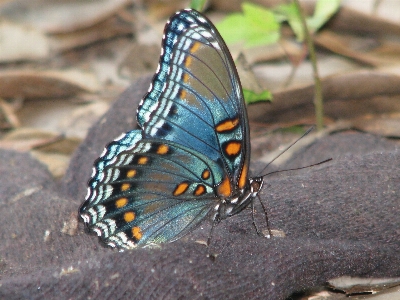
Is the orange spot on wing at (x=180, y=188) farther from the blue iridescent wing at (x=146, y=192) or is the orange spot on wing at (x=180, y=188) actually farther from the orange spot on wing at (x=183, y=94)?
the orange spot on wing at (x=183, y=94)

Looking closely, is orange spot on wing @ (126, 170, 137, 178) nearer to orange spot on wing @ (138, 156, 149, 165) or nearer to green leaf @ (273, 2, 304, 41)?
→ orange spot on wing @ (138, 156, 149, 165)

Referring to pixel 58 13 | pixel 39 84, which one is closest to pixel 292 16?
pixel 39 84

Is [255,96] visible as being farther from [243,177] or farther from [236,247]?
[236,247]

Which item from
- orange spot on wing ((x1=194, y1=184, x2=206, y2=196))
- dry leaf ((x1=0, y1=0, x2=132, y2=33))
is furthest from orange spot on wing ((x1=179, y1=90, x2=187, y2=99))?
dry leaf ((x1=0, y1=0, x2=132, y2=33))

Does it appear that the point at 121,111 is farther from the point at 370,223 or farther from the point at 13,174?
the point at 370,223

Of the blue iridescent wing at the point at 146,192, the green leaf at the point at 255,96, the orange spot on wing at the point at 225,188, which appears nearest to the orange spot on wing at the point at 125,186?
the blue iridescent wing at the point at 146,192
